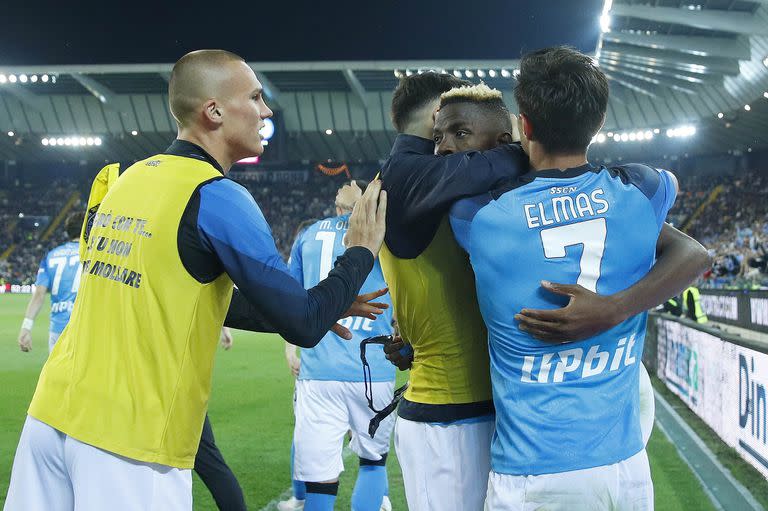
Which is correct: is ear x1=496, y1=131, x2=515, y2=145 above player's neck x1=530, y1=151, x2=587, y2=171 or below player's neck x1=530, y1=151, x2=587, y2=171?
above

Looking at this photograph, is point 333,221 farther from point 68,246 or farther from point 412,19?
point 412,19

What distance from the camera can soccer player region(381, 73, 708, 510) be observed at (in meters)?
2.40

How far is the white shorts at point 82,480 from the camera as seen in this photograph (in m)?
2.30

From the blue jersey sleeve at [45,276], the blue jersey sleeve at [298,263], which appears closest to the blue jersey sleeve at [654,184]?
the blue jersey sleeve at [298,263]

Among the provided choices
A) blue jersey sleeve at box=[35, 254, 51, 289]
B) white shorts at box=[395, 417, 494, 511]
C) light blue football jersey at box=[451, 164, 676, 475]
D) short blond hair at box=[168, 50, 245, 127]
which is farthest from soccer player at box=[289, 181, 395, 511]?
blue jersey sleeve at box=[35, 254, 51, 289]

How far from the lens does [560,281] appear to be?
2.27 meters

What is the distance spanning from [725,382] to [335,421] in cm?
368

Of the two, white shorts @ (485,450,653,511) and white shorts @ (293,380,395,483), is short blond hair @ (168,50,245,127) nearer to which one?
white shorts @ (485,450,653,511)

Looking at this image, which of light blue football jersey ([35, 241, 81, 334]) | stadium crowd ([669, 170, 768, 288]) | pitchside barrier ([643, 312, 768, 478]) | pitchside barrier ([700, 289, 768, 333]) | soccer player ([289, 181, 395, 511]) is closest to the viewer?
soccer player ([289, 181, 395, 511])

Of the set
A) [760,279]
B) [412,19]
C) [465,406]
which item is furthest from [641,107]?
[465,406]

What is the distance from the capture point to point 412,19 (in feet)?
48.6

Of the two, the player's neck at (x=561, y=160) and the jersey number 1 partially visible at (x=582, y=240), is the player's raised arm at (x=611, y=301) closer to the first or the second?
the jersey number 1 partially visible at (x=582, y=240)

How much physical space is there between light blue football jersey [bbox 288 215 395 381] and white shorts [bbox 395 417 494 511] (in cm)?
262

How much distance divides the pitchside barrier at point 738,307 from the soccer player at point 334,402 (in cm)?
700
